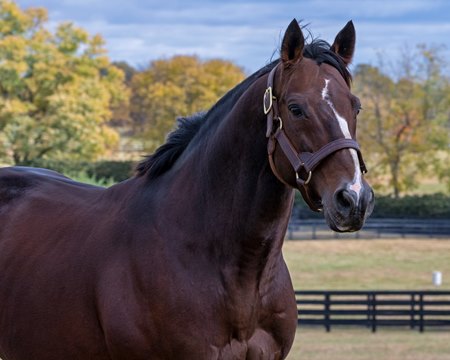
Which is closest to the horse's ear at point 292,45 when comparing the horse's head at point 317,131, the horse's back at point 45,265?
the horse's head at point 317,131

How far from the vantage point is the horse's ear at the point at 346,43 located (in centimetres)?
462

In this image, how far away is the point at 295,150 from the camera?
4.26 meters

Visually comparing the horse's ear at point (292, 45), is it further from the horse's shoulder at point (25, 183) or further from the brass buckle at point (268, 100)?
Result: the horse's shoulder at point (25, 183)

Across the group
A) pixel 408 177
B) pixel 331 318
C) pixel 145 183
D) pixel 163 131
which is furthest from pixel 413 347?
pixel 163 131

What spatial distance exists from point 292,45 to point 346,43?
402 mm

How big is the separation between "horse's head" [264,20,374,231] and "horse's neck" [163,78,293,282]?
0.19 meters

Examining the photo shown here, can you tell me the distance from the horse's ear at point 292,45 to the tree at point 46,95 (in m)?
48.6

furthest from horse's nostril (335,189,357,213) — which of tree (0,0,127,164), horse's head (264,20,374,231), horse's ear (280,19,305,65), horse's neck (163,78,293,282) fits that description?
tree (0,0,127,164)

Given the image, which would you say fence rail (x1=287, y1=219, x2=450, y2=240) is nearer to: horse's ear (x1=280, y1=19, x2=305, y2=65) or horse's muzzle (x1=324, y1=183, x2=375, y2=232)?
horse's ear (x1=280, y1=19, x2=305, y2=65)

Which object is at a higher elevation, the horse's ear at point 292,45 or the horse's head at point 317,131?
the horse's ear at point 292,45

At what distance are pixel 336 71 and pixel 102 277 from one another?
1.61m

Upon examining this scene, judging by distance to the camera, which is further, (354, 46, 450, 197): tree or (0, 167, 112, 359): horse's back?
(354, 46, 450, 197): tree

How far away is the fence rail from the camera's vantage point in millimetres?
45438

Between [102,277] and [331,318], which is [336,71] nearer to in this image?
[102,277]
